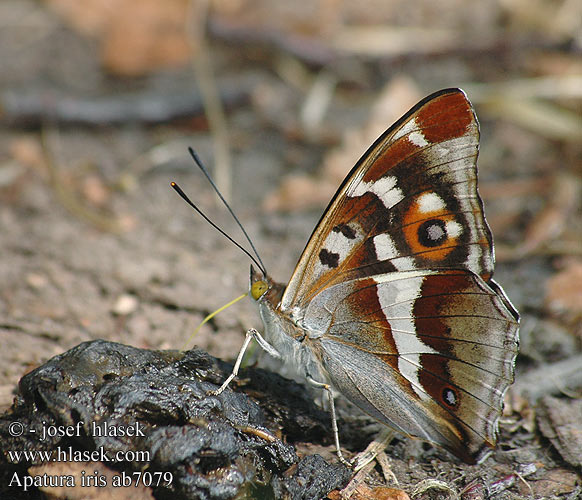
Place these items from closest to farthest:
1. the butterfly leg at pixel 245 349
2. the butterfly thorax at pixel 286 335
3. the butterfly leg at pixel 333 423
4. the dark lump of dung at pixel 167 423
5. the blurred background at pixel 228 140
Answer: the dark lump of dung at pixel 167 423 < the butterfly leg at pixel 245 349 < the butterfly leg at pixel 333 423 < the butterfly thorax at pixel 286 335 < the blurred background at pixel 228 140

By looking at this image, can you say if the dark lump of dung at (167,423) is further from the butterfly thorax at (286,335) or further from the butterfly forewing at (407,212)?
the butterfly forewing at (407,212)

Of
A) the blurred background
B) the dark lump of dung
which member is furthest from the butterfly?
the blurred background

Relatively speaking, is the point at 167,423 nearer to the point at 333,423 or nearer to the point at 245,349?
the point at 245,349

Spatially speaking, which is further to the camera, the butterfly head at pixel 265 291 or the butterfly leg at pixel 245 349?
the butterfly head at pixel 265 291

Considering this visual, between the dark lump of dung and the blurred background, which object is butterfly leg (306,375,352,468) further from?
the blurred background

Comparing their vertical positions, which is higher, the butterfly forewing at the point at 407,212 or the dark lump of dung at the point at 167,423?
the butterfly forewing at the point at 407,212

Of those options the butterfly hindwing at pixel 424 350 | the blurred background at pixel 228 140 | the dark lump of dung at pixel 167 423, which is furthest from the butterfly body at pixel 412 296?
the blurred background at pixel 228 140

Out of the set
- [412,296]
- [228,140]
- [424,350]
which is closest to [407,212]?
[412,296]

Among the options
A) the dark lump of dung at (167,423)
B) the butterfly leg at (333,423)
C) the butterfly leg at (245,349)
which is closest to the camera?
the dark lump of dung at (167,423)
